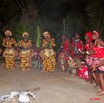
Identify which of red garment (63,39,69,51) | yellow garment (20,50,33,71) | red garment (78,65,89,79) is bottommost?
red garment (78,65,89,79)

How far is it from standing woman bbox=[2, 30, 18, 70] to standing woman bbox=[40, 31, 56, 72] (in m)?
0.89

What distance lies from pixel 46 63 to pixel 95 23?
2.38 m

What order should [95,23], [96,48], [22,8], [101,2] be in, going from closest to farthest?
1. [96,48]
2. [95,23]
3. [101,2]
4. [22,8]

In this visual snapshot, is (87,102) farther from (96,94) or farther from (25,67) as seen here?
(25,67)

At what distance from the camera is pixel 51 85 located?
25.1ft

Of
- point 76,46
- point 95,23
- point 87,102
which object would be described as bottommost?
point 87,102

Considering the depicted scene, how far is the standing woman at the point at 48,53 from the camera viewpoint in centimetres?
880

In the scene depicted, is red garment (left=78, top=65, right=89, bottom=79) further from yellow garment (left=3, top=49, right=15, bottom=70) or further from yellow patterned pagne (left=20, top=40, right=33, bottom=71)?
yellow garment (left=3, top=49, right=15, bottom=70)

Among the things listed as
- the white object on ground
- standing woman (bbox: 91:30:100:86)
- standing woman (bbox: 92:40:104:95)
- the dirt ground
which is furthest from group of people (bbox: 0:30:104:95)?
the white object on ground

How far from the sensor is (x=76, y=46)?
8914 mm

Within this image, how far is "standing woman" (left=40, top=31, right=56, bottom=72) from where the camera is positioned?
8805 millimetres

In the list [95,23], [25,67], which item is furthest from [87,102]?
[95,23]

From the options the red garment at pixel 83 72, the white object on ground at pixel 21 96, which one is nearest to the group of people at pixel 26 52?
the red garment at pixel 83 72

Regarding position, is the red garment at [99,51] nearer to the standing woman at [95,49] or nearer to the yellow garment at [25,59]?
the standing woman at [95,49]
